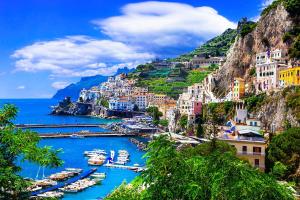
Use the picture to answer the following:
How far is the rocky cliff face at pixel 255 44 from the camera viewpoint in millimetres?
66875

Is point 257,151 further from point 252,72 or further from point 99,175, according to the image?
point 252,72

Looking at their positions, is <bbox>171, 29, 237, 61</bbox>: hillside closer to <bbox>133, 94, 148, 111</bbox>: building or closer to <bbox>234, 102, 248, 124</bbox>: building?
<bbox>133, 94, 148, 111</bbox>: building

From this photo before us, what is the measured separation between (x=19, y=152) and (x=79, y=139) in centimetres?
8196

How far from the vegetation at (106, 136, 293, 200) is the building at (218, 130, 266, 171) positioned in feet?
75.8

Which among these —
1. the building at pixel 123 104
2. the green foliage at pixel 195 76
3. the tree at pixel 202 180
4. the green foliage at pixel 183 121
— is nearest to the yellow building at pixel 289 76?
the green foliage at pixel 183 121

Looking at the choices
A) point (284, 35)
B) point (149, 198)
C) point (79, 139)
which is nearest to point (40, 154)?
point (149, 198)

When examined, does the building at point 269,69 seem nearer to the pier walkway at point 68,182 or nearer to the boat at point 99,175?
the boat at point 99,175

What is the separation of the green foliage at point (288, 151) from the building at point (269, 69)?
67.6 feet

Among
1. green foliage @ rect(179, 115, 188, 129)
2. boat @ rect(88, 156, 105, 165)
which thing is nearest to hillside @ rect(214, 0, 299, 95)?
green foliage @ rect(179, 115, 188, 129)

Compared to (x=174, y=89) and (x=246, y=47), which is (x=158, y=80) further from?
(x=246, y=47)

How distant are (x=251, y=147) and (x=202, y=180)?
25.0 metres

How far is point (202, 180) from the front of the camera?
1308cm

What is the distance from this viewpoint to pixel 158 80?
158375mm

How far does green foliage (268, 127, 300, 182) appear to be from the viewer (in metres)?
35.9
